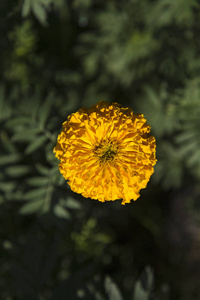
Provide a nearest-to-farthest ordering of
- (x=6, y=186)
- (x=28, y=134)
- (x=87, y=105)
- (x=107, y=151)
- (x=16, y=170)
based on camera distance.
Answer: (x=107, y=151), (x=28, y=134), (x=16, y=170), (x=6, y=186), (x=87, y=105)

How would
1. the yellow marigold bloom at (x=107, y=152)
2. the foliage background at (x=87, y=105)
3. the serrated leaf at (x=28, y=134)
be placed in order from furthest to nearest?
the foliage background at (x=87, y=105) → the serrated leaf at (x=28, y=134) → the yellow marigold bloom at (x=107, y=152)

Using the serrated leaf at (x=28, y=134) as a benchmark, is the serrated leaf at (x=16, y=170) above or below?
above

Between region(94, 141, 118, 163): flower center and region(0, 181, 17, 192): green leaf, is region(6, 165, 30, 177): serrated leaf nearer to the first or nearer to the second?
region(0, 181, 17, 192): green leaf

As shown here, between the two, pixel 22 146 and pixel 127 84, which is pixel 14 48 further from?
pixel 127 84

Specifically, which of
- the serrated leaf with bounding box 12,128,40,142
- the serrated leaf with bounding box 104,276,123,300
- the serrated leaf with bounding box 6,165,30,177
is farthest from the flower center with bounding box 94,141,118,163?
the serrated leaf with bounding box 6,165,30,177

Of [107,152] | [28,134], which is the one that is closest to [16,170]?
[28,134]

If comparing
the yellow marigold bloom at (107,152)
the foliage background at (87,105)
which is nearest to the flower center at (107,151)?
the yellow marigold bloom at (107,152)

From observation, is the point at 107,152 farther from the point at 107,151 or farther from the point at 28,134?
the point at 28,134

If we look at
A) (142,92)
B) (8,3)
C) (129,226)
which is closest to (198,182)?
(129,226)

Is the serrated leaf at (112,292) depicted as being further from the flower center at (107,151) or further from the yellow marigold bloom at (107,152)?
the flower center at (107,151)
